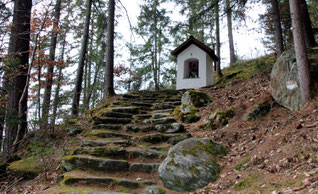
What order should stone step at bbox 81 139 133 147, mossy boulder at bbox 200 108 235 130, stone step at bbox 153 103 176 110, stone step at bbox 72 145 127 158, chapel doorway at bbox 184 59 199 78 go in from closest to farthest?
stone step at bbox 72 145 127 158 → stone step at bbox 81 139 133 147 → mossy boulder at bbox 200 108 235 130 → stone step at bbox 153 103 176 110 → chapel doorway at bbox 184 59 199 78

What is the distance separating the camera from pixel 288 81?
15.9ft

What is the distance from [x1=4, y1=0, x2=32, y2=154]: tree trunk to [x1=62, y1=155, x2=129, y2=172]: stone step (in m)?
1.99

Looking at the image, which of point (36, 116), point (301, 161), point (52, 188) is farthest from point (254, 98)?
point (36, 116)

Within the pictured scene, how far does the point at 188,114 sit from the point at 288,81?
323cm

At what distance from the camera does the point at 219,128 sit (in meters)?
5.65

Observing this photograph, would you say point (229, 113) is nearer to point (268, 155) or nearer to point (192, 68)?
point (268, 155)

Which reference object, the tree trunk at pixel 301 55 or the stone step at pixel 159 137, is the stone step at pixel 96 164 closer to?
the stone step at pixel 159 137

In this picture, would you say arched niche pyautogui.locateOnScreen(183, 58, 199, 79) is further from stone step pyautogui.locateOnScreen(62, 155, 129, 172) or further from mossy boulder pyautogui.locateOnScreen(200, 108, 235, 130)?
stone step pyautogui.locateOnScreen(62, 155, 129, 172)

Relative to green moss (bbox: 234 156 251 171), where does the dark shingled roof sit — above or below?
above

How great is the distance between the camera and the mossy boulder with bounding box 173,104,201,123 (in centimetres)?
690

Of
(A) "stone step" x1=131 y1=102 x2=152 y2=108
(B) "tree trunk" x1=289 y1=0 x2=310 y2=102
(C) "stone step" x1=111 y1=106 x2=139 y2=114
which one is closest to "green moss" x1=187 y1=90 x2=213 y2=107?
(A) "stone step" x1=131 y1=102 x2=152 y2=108

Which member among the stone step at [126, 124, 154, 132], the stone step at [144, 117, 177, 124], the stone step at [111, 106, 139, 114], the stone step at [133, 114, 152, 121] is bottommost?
the stone step at [126, 124, 154, 132]

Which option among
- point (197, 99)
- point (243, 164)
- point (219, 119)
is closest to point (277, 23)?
point (197, 99)

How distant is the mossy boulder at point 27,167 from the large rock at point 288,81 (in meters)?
5.89
